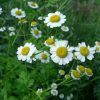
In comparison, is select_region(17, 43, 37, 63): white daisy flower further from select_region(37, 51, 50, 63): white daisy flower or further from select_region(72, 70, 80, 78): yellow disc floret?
select_region(72, 70, 80, 78): yellow disc floret

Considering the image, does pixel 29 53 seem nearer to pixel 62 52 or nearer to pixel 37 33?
pixel 62 52

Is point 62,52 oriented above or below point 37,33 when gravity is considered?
below

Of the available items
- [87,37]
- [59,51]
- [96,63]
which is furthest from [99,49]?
[87,37]

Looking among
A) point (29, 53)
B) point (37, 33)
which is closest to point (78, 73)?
point (29, 53)

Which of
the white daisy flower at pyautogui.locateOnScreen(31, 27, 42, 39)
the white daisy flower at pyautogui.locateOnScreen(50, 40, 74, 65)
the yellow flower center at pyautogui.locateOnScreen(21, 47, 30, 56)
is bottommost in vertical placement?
the white daisy flower at pyautogui.locateOnScreen(50, 40, 74, 65)

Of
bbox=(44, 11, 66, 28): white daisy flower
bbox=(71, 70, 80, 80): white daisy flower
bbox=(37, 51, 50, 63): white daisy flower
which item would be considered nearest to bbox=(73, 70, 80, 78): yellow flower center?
bbox=(71, 70, 80, 80): white daisy flower

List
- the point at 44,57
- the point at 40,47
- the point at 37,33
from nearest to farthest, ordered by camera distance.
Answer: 1. the point at 40,47
2. the point at 44,57
3. the point at 37,33

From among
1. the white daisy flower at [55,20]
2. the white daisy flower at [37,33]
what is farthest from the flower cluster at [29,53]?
the white daisy flower at [37,33]

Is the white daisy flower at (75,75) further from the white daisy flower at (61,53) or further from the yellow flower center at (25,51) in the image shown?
the yellow flower center at (25,51)

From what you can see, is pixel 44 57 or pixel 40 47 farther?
pixel 44 57

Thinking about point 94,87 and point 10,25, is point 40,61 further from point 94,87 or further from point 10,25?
point 10,25
